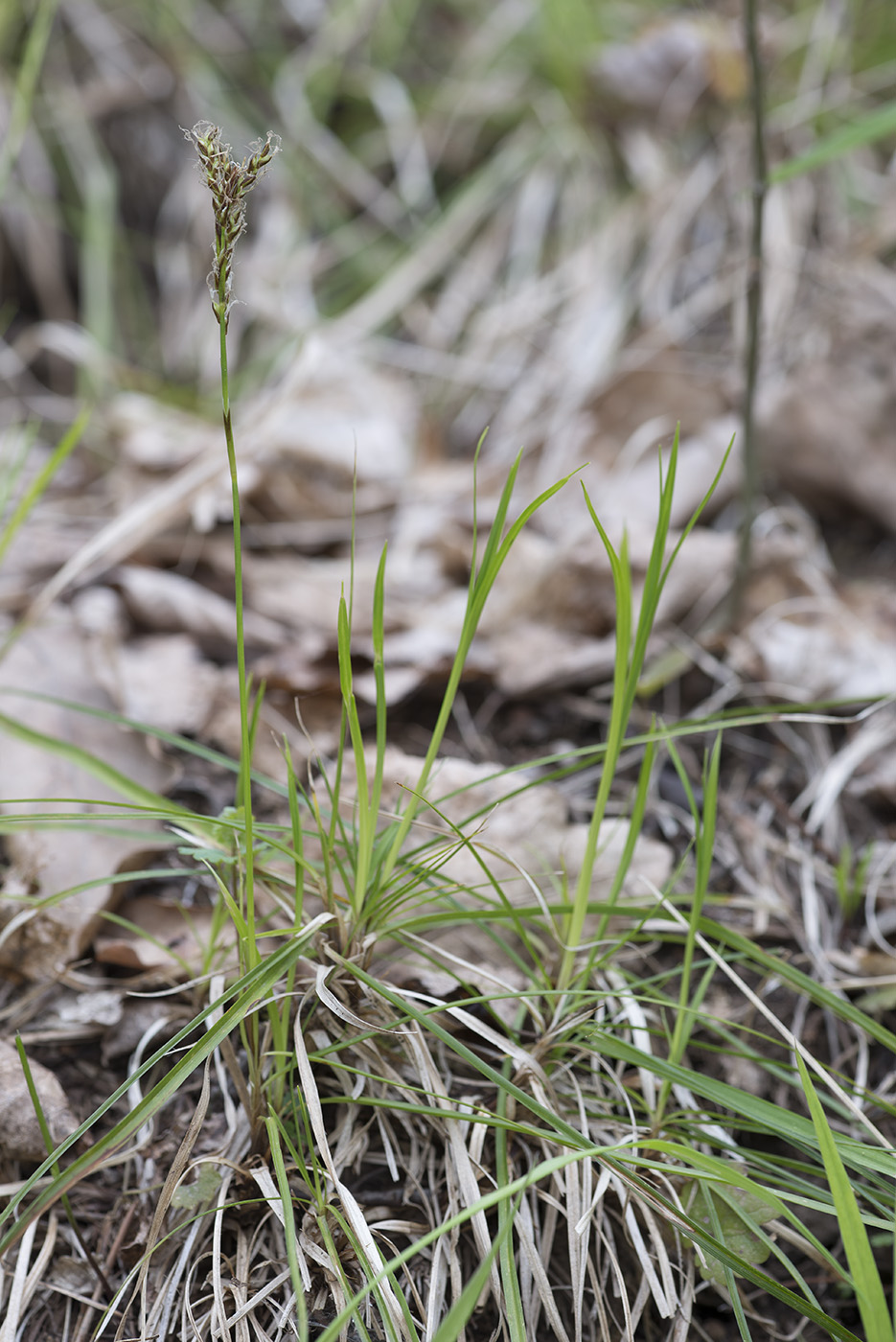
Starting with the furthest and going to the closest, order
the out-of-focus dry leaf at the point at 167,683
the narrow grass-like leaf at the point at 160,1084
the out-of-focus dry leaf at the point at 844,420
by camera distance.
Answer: the out-of-focus dry leaf at the point at 844,420 → the out-of-focus dry leaf at the point at 167,683 → the narrow grass-like leaf at the point at 160,1084

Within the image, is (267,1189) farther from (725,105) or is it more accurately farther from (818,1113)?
(725,105)

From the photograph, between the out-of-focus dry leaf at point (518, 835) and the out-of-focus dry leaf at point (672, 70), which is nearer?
the out-of-focus dry leaf at point (518, 835)

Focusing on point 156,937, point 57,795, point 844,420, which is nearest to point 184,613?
point 57,795

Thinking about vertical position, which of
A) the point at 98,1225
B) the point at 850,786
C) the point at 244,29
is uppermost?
the point at 244,29

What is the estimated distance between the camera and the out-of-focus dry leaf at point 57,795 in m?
1.05

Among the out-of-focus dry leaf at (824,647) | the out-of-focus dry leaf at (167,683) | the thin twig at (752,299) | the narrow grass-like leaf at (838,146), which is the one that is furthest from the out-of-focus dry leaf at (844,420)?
the out-of-focus dry leaf at (167,683)

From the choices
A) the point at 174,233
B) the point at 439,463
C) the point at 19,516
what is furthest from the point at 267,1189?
the point at 174,233

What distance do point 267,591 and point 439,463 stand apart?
78cm

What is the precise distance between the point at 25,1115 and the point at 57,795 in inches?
16.6

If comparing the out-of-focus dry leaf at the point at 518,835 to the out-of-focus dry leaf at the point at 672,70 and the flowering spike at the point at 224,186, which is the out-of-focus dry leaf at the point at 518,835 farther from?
the out-of-focus dry leaf at the point at 672,70

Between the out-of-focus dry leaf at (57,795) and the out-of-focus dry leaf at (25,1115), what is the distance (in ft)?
0.41

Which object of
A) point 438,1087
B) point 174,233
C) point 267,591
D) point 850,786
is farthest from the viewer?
point 174,233

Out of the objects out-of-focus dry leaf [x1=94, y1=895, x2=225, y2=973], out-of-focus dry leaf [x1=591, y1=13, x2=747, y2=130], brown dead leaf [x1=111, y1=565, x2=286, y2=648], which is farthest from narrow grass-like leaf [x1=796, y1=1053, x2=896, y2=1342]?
out-of-focus dry leaf [x1=591, y1=13, x2=747, y2=130]

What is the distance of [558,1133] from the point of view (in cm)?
83
